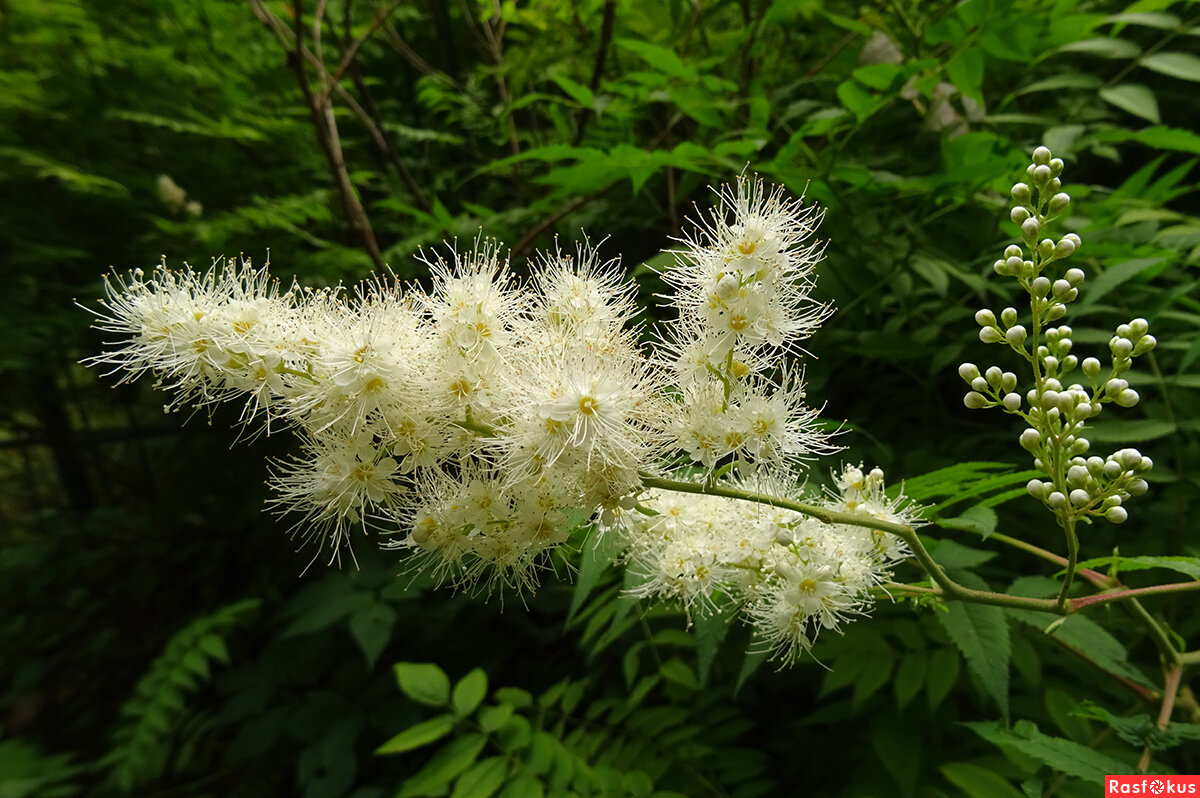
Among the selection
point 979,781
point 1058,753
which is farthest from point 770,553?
point 979,781

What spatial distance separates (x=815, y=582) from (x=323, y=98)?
248 cm

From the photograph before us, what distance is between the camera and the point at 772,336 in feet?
3.62

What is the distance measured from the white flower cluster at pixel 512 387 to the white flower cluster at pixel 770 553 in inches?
0.4

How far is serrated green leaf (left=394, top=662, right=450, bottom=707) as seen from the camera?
1.82 m

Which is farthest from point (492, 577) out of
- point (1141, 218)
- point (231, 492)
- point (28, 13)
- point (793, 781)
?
point (28, 13)

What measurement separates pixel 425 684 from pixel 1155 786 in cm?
167

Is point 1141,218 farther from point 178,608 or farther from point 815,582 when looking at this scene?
point 178,608

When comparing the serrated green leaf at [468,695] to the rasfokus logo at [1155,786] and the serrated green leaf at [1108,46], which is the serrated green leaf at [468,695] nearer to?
the rasfokus logo at [1155,786]

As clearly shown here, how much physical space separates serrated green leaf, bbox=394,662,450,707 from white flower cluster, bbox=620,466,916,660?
31.2 inches

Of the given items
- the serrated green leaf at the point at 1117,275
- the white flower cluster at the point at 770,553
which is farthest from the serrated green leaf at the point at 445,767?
the serrated green leaf at the point at 1117,275

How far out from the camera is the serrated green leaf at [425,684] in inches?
71.6

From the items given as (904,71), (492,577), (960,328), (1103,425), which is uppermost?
(904,71)

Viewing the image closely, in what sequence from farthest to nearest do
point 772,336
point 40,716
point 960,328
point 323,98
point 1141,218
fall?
point 40,716 < point 323,98 < point 960,328 < point 1141,218 < point 772,336

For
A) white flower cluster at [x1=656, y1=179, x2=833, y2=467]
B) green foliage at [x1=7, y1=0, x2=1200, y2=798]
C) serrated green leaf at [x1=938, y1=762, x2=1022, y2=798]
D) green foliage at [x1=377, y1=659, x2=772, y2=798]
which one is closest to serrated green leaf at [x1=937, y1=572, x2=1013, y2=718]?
green foliage at [x1=7, y1=0, x2=1200, y2=798]
